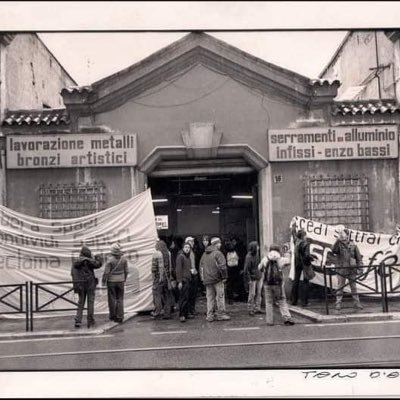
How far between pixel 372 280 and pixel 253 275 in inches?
86.7

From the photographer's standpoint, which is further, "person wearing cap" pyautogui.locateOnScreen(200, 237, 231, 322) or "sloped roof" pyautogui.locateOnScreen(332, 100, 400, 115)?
"person wearing cap" pyautogui.locateOnScreen(200, 237, 231, 322)

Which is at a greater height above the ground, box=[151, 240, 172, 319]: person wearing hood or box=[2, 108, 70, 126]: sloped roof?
box=[2, 108, 70, 126]: sloped roof

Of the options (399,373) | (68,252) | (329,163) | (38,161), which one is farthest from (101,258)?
(399,373)

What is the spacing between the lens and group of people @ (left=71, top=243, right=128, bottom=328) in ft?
35.2

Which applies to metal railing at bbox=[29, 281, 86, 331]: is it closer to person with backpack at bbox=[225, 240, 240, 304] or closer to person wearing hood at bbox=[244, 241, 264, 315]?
person wearing hood at bbox=[244, 241, 264, 315]

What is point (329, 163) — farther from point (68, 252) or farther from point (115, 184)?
point (68, 252)

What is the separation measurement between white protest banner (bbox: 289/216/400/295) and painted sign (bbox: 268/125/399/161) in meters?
1.36

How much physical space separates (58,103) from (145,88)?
5.55 feet

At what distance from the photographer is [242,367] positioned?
24.6 ft

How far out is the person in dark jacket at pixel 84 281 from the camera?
10.7 meters

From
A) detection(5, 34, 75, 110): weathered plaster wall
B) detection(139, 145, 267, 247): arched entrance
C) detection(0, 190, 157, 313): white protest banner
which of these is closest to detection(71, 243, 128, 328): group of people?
detection(0, 190, 157, 313): white protest banner

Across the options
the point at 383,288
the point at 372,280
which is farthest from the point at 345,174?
the point at 383,288

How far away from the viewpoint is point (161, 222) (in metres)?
13.1

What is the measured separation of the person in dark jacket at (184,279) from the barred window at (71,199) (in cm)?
176
